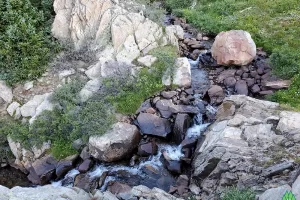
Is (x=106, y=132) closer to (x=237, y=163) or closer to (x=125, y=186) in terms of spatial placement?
(x=125, y=186)

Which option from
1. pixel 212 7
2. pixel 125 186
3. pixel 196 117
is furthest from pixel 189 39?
pixel 125 186

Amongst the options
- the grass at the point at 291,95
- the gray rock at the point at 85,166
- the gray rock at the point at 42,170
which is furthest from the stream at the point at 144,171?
the grass at the point at 291,95

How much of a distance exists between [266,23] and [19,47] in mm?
14211

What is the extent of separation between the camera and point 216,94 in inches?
651

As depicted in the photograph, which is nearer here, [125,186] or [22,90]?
[125,186]

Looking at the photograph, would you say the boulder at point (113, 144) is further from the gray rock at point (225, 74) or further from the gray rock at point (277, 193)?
the gray rock at point (277, 193)

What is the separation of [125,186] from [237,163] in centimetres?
431

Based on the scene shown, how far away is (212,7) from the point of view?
24.0m

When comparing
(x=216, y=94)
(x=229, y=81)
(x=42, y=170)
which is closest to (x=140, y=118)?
(x=216, y=94)

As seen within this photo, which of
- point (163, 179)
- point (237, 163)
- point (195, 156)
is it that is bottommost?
point (163, 179)

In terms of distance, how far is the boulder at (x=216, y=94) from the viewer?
16.3 metres

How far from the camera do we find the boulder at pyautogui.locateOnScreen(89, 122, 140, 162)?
14.6 m

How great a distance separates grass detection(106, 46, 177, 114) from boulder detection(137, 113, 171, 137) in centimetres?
77

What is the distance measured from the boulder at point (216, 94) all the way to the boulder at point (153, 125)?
2.56m
